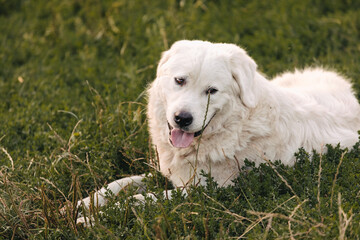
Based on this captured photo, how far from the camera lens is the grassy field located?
335 centimetres

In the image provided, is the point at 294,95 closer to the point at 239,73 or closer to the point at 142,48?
the point at 239,73

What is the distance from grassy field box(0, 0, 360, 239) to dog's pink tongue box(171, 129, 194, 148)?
379 mm

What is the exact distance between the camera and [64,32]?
7.16 metres

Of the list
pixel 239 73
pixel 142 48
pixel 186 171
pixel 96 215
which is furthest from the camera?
pixel 142 48

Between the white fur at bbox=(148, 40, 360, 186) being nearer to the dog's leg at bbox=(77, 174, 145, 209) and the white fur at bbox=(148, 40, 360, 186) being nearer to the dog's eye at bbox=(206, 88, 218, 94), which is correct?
the dog's eye at bbox=(206, 88, 218, 94)

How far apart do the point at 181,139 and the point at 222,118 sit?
0.38m

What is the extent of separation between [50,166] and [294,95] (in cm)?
240

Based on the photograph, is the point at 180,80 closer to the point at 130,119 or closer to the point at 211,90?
the point at 211,90

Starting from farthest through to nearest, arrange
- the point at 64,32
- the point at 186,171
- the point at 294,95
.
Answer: the point at 64,32 → the point at 294,95 → the point at 186,171

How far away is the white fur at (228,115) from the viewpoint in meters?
3.66

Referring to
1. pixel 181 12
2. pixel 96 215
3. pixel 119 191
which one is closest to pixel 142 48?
pixel 181 12

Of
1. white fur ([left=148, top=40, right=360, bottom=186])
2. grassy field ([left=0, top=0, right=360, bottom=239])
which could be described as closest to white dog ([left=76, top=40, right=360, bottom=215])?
white fur ([left=148, top=40, right=360, bottom=186])

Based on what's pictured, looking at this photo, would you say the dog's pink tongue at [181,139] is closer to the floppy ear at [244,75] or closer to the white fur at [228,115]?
the white fur at [228,115]

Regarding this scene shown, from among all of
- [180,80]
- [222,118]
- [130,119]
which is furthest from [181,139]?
[130,119]
